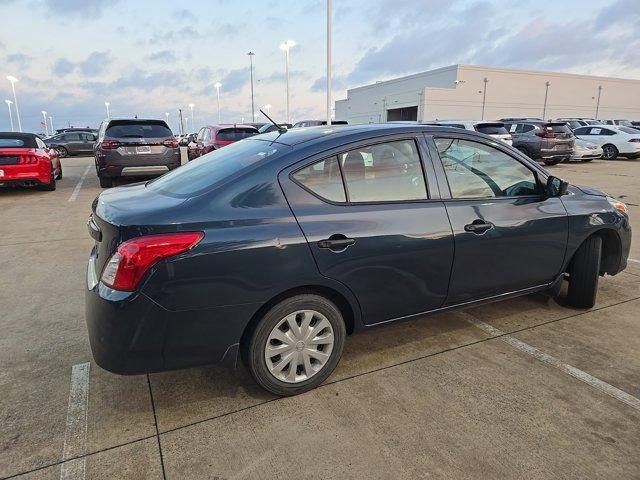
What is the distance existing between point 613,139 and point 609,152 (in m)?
0.59

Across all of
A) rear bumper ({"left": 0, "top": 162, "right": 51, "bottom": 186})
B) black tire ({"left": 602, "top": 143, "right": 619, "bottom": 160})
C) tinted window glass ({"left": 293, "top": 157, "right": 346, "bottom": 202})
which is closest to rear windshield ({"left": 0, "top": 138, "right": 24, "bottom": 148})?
rear bumper ({"left": 0, "top": 162, "right": 51, "bottom": 186})

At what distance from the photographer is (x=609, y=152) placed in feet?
69.4

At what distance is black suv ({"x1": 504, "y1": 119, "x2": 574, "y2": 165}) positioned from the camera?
55.9 ft

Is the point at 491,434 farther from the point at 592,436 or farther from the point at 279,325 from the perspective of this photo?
the point at 279,325

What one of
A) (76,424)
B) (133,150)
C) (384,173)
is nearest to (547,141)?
(133,150)

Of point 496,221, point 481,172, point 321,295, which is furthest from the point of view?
point 481,172

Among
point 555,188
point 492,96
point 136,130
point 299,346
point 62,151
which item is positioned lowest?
point 299,346

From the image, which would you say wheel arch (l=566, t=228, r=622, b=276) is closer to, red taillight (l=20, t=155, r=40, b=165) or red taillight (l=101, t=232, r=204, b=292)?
red taillight (l=101, t=232, r=204, b=292)

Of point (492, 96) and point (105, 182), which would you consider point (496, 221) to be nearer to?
point (105, 182)

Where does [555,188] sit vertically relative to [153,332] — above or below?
above

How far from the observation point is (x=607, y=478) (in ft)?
7.20

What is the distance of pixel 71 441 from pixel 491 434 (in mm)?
2193

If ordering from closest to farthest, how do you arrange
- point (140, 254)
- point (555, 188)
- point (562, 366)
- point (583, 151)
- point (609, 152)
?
point (140, 254) < point (562, 366) < point (555, 188) < point (583, 151) < point (609, 152)

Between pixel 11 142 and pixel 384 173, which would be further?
pixel 11 142
